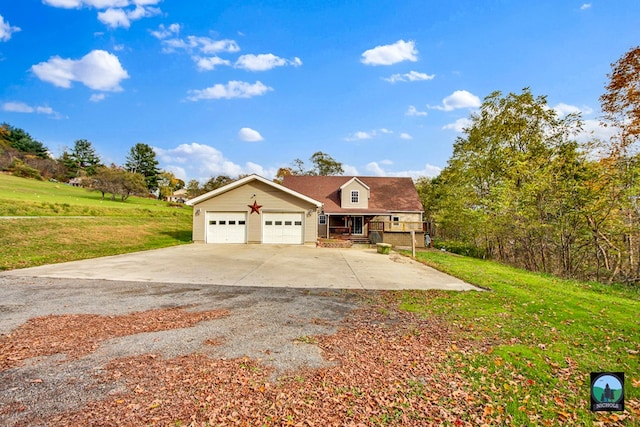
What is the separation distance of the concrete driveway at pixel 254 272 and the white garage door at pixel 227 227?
6.05 m

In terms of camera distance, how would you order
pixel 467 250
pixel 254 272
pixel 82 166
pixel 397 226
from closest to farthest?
pixel 254 272, pixel 467 250, pixel 397 226, pixel 82 166

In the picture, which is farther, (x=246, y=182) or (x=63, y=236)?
(x=246, y=182)

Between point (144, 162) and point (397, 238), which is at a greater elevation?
point (144, 162)

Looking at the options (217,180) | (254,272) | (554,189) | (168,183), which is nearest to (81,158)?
(168,183)

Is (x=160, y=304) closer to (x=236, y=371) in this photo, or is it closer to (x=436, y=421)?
(x=236, y=371)

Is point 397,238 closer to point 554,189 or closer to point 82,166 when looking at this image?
point 554,189

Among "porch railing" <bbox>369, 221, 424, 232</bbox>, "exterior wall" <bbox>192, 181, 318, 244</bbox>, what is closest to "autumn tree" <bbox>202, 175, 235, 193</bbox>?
"exterior wall" <bbox>192, 181, 318, 244</bbox>

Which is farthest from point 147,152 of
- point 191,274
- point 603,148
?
point 603,148

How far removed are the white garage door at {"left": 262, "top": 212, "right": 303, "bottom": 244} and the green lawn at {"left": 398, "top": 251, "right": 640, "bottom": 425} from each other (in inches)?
494

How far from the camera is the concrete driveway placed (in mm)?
8383

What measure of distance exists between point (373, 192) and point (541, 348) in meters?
22.5

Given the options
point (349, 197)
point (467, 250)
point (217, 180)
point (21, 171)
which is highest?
point (21, 171)

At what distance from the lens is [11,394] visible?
294cm

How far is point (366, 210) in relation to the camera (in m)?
24.2
